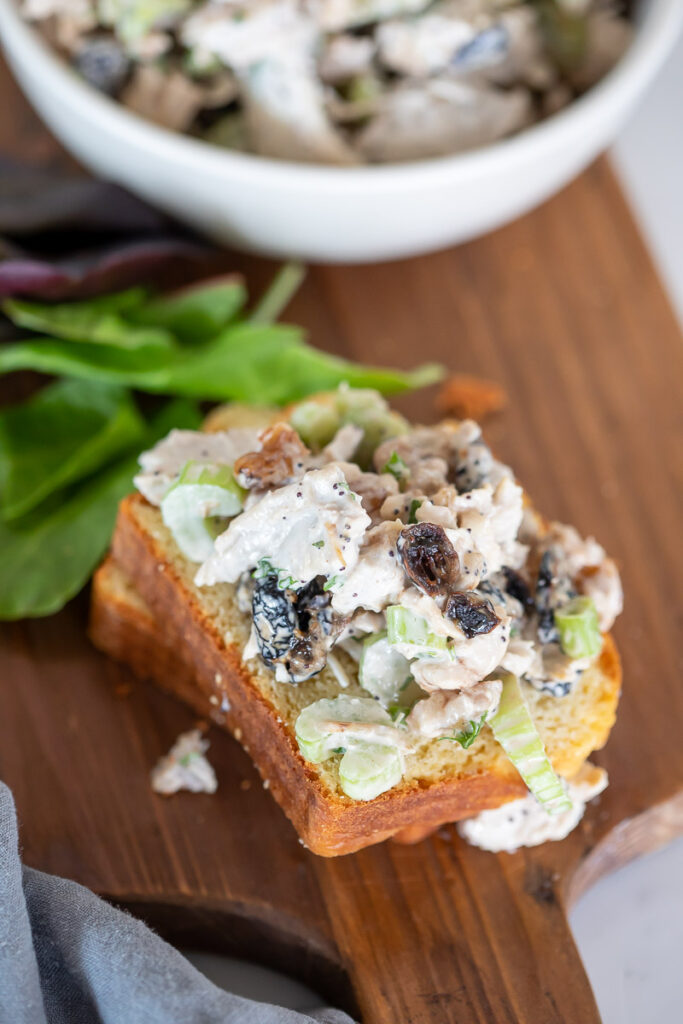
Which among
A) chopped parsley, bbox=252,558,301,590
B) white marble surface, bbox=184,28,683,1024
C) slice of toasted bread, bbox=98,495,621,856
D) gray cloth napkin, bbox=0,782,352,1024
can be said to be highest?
chopped parsley, bbox=252,558,301,590

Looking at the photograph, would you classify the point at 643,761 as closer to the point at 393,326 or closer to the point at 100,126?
the point at 393,326

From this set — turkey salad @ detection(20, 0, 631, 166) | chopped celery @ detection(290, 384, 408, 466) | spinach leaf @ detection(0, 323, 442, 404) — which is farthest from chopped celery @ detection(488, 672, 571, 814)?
turkey salad @ detection(20, 0, 631, 166)

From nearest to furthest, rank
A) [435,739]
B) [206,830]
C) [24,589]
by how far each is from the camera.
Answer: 1. [435,739]
2. [206,830]
3. [24,589]

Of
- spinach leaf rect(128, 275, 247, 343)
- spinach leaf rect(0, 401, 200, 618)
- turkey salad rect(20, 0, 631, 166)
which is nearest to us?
spinach leaf rect(0, 401, 200, 618)

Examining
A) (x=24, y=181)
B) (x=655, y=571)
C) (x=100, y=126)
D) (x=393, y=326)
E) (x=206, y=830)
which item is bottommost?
(x=206, y=830)

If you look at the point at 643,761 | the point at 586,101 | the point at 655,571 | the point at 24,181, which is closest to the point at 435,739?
the point at 643,761

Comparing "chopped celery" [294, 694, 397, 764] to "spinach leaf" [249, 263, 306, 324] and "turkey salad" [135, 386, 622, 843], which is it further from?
"spinach leaf" [249, 263, 306, 324]

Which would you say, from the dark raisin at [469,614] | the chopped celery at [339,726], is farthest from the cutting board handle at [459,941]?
the dark raisin at [469,614]
